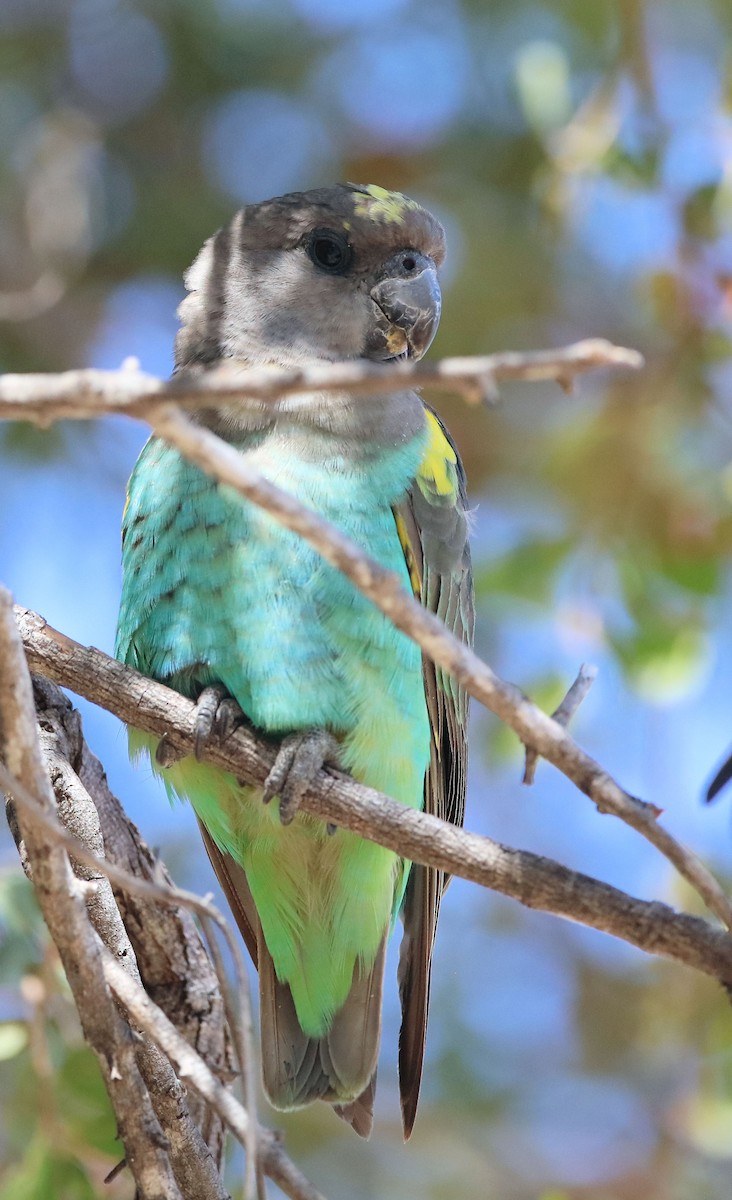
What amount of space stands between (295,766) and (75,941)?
72 centimetres

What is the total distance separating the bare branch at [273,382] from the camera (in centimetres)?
141

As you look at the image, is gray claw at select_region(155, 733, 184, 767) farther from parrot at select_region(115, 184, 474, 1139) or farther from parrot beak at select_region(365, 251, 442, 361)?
parrot beak at select_region(365, 251, 442, 361)

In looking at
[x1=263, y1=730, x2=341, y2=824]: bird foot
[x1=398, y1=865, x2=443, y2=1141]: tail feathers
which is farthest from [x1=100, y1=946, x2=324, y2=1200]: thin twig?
[x1=398, y1=865, x2=443, y2=1141]: tail feathers

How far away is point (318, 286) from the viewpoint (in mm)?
3289

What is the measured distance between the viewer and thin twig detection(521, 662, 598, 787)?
1851 millimetres

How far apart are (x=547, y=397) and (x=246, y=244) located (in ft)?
8.08

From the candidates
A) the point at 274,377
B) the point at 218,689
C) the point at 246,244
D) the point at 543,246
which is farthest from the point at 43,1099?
the point at 543,246

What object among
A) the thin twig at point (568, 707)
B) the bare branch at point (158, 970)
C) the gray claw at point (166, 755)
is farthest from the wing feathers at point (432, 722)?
the thin twig at point (568, 707)

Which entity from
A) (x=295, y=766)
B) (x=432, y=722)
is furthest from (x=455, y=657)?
(x=432, y=722)

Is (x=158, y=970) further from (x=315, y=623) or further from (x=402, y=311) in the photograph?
(x=402, y=311)

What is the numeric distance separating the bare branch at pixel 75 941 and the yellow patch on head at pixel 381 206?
1845 mm

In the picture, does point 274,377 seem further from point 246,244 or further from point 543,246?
point 543,246

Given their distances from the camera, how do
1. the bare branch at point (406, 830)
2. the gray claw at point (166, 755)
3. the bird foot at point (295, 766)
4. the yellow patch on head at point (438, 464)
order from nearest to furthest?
the bare branch at point (406, 830)
the bird foot at point (295, 766)
the gray claw at point (166, 755)
the yellow patch on head at point (438, 464)

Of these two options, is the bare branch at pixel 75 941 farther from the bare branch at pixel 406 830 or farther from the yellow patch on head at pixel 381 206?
the yellow patch on head at pixel 381 206
